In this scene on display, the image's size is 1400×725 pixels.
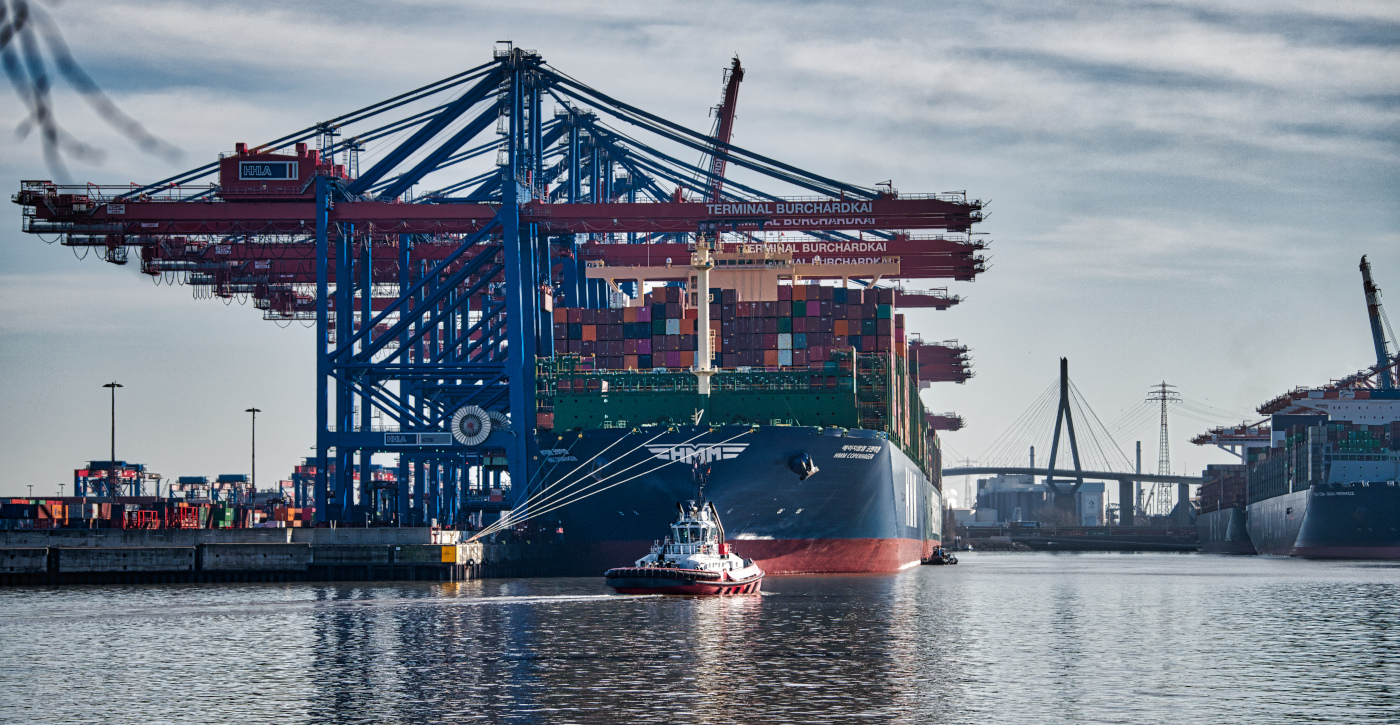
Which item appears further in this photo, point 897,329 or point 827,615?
point 897,329

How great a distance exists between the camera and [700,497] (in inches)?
2233

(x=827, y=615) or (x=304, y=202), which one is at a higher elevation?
(x=304, y=202)

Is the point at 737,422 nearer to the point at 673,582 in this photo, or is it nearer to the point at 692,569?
the point at 692,569

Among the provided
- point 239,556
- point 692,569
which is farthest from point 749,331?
point 239,556

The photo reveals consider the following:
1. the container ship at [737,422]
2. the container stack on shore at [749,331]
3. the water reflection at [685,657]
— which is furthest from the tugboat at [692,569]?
the container stack on shore at [749,331]

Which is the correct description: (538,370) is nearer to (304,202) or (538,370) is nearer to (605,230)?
(605,230)

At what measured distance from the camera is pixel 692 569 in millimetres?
51031

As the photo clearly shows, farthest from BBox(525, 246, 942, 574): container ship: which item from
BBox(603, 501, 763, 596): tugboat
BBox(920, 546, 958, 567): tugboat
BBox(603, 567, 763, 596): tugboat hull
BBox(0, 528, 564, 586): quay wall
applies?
BBox(920, 546, 958, 567): tugboat

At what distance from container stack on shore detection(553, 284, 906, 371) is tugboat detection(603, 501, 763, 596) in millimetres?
15711

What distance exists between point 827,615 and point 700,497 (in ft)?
44.9

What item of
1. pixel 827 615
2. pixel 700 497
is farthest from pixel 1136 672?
pixel 700 497

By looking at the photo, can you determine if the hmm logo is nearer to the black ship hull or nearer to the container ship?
the container ship

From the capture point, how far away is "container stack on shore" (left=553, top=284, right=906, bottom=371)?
68250mm

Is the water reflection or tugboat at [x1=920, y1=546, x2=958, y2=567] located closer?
the water reflection
